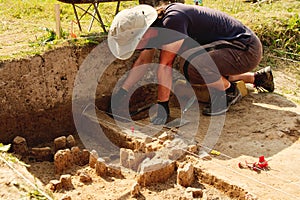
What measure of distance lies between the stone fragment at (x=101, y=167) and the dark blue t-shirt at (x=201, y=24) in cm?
154

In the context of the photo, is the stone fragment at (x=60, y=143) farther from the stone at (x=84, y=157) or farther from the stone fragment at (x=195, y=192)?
the stone fragment at (x=195, y=192)

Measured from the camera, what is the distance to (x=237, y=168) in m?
4.51

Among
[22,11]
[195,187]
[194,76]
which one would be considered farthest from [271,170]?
[22,11]

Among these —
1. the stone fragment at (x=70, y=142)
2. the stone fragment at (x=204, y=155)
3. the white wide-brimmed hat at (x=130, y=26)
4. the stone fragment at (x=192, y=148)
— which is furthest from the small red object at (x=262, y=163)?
the stone fragment at (x=70, y=142)

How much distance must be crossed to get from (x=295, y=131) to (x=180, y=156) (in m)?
1.40

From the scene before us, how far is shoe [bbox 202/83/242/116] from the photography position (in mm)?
5574

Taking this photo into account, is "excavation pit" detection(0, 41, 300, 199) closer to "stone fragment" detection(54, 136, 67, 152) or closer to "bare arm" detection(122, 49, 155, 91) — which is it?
"stone fragment" detection(54, 136, 67, 152)

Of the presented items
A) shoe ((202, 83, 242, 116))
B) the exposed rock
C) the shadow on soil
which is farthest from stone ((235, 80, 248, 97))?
the exposed rock

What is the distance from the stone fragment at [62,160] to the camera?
4.79m

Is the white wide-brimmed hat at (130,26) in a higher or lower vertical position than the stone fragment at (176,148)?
higher

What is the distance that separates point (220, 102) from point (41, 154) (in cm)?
214

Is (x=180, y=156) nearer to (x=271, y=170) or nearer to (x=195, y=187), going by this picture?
A: (x=195, y=187)

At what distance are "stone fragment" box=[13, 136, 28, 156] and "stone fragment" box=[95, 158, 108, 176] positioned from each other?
2.99ft

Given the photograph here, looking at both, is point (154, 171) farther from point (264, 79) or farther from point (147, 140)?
point (264, 79)
